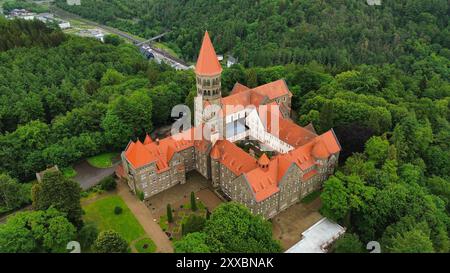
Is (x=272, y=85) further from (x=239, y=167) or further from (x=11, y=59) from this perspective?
(x=11, y=59)

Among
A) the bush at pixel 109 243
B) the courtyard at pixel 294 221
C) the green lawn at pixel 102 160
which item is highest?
the bush at pixel 109 243

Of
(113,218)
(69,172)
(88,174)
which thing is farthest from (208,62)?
(69,172)

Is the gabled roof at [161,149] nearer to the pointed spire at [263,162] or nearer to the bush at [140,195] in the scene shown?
the bush at [140,195]

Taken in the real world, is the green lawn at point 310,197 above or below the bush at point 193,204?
below

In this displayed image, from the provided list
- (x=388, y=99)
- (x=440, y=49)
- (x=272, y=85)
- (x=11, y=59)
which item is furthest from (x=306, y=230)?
(x=440, y=49)

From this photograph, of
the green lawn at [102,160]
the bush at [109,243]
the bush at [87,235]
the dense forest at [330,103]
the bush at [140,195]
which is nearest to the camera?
the bush at [109,243]

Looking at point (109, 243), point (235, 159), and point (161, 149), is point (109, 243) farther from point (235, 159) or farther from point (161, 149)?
point (235, 159)

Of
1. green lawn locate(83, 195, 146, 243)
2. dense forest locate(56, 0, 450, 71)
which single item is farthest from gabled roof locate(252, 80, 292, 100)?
dense forest locate(56, 0, 450, 71)

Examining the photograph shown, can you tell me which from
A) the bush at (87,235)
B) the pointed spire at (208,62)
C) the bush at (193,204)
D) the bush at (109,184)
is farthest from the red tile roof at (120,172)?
the pointed spire at (208,62)
